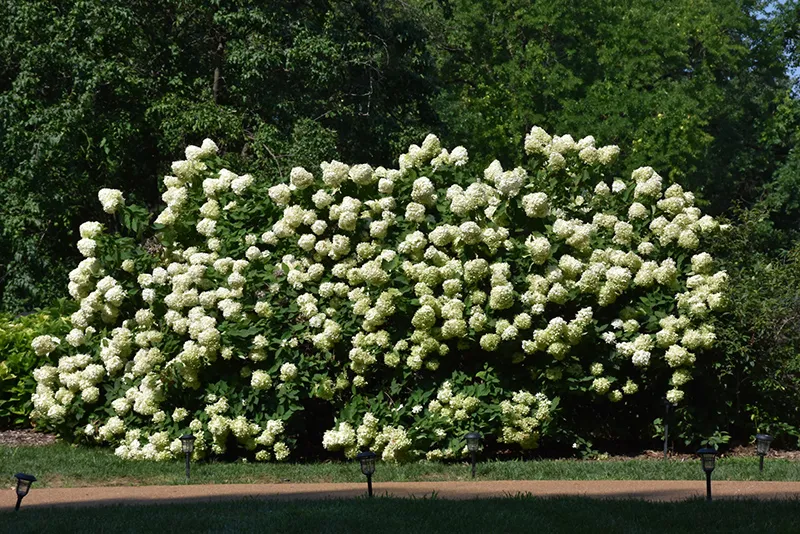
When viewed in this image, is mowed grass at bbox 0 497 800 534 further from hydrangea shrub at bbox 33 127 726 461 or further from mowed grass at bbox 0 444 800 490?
hydrangea shrub at bbox 33 127 726 461

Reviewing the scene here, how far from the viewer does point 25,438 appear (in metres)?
13.5

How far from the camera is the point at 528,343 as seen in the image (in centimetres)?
1162

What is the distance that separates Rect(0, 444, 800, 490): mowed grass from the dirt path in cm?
38

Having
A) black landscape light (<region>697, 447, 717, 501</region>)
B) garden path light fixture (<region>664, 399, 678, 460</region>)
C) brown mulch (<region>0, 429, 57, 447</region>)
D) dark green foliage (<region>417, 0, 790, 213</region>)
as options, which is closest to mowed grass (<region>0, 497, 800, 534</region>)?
black landscape light (<region>697, 447, 717, 501</region>)

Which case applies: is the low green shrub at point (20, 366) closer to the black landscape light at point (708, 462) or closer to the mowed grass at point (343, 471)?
the mowed grass at point (343, 471)

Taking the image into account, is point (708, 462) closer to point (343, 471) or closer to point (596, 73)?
point (343, 471)

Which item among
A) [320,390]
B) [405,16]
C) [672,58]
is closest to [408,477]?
[320,390]

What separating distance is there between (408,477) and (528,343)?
186 centimetres

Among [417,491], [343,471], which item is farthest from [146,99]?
→ [417,491]

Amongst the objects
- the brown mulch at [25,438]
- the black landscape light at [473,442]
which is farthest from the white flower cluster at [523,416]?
the brown mulch at [25,438]

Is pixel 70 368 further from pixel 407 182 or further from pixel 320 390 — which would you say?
pixel 407 182

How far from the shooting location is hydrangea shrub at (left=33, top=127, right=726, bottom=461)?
11.7 metres

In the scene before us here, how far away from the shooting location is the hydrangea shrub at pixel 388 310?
1170cm

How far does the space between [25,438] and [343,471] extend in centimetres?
446
